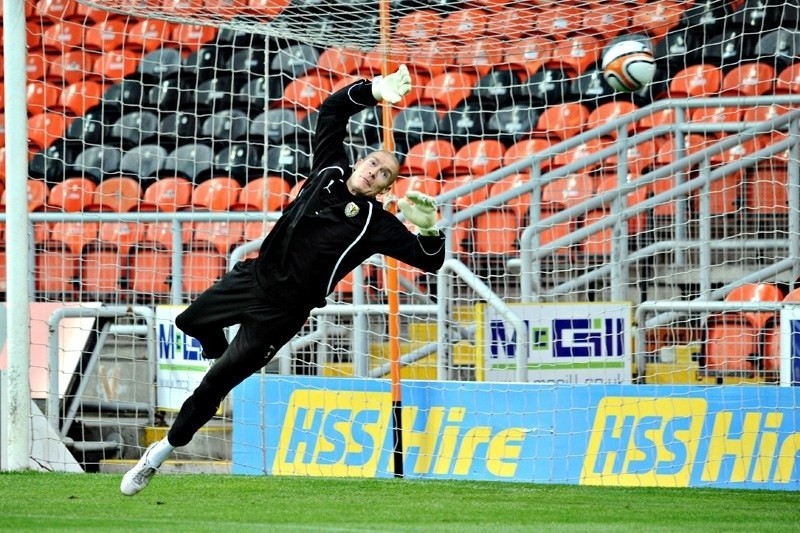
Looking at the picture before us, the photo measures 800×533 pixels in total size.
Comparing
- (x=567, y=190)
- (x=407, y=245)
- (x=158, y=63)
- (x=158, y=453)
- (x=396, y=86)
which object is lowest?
(x=158, y=453)

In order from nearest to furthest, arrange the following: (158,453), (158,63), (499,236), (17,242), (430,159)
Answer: (158,453), (17,242), (499,236), (430,159), (158,63)

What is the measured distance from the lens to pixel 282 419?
8367mm

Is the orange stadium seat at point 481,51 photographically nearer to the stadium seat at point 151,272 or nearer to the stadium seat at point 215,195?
the stadium seat at point 151,272

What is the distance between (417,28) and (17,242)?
3009 mm

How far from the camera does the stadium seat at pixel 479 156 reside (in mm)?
11203

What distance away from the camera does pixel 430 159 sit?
35.7ft

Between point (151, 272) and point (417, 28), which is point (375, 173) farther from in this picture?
point (151, 272)

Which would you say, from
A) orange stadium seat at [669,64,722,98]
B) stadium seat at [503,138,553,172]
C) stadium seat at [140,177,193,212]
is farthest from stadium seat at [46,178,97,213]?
orange stadium seat at [669,64,722,98]

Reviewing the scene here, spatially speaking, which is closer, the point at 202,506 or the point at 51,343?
the point at 202,506

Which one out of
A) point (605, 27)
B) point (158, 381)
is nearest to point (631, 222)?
point (605, 27)

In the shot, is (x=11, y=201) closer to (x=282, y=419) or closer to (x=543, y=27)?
(x=282, y=419)

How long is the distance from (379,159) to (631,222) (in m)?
3.86

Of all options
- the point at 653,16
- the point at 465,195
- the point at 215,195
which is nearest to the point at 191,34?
the point at 215,195

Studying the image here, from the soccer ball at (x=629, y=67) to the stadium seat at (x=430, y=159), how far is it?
3.64 metres
